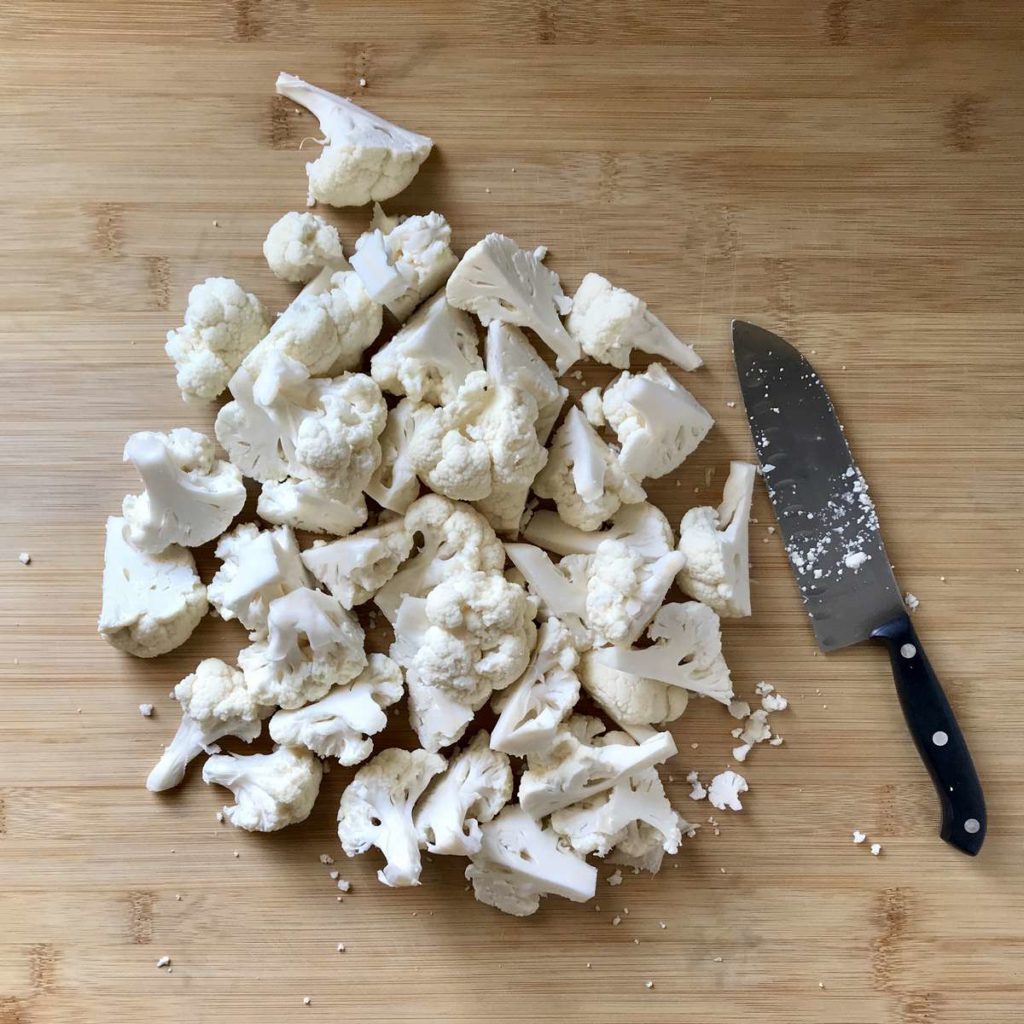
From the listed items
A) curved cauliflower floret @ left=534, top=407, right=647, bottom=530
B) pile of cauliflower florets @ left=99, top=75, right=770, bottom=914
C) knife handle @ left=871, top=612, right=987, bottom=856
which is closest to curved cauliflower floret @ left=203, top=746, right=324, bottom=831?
pile of cauliflower florets @ left=99, top=75, right=770, bottom=914

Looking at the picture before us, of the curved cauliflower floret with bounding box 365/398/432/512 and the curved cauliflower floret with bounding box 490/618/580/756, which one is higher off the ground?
the curved cauliflower floret with bounding box 365/398/432/512

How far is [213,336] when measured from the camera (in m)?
1.45

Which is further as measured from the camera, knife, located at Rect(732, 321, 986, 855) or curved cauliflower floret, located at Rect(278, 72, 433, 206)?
knife, located at Rect(732, 321, 986, 855)

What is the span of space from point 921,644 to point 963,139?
2.98 ft

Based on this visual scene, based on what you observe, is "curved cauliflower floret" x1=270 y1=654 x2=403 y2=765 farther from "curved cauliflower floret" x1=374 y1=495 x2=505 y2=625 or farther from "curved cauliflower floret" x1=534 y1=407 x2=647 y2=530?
"curved cauliflower floret" x1=534 y1=407 x2=647 y2=530

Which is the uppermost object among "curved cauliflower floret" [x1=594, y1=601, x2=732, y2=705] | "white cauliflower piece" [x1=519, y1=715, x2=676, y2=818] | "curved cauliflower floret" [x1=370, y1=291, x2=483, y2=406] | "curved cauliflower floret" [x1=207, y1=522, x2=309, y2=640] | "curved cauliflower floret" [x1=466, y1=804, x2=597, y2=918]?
"curved cauliflower floret" [x1=370, y1=291, x2=483, y2=406]

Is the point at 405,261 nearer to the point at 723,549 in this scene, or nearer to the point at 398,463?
the point at 398,463

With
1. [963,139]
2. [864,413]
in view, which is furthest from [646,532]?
[963,139]

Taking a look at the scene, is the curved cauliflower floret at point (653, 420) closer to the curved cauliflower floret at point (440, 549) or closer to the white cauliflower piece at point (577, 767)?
the curved cauliflower floret at point (440, 549)

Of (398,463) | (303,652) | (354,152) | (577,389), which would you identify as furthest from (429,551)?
(354,152)

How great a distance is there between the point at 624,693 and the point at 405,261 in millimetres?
799

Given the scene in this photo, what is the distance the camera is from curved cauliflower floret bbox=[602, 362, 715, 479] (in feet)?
4.80

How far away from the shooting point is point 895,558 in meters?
1.63

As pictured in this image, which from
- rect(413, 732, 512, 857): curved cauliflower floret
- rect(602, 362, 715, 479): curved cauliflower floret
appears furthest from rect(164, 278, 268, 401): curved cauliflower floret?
rect(413, 732, 512, 857): curved cauliflower floret
